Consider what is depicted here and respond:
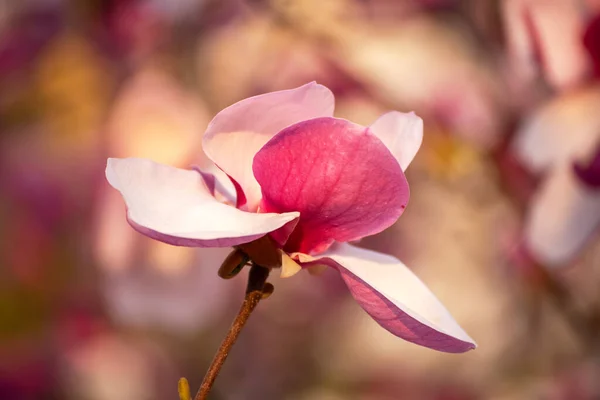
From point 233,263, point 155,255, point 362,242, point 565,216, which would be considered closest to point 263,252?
point 233,263

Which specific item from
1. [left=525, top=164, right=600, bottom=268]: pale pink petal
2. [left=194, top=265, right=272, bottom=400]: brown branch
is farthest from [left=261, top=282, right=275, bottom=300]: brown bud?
[left=525, top=164, right=600, bottom=268]: pale pink petal

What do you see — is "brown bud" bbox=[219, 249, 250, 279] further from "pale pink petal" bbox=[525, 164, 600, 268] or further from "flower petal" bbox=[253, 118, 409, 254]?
"pale pink petal" bbox=[525, 164, 600, 268]

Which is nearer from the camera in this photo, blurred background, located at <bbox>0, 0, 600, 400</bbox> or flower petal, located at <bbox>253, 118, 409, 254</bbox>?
flower petal, located at <bbox>253, 118, 409, 254</bbox>

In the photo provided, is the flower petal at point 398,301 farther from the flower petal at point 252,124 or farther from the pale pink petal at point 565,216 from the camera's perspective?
the pale pink petal at point 565,216

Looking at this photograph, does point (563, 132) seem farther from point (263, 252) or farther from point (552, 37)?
point (263, 252)

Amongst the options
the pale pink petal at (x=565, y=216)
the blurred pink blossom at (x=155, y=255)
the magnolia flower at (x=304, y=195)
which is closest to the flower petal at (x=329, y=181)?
the magnolia flower at (x=304, y=195)

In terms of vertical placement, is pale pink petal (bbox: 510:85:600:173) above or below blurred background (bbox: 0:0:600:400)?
above
